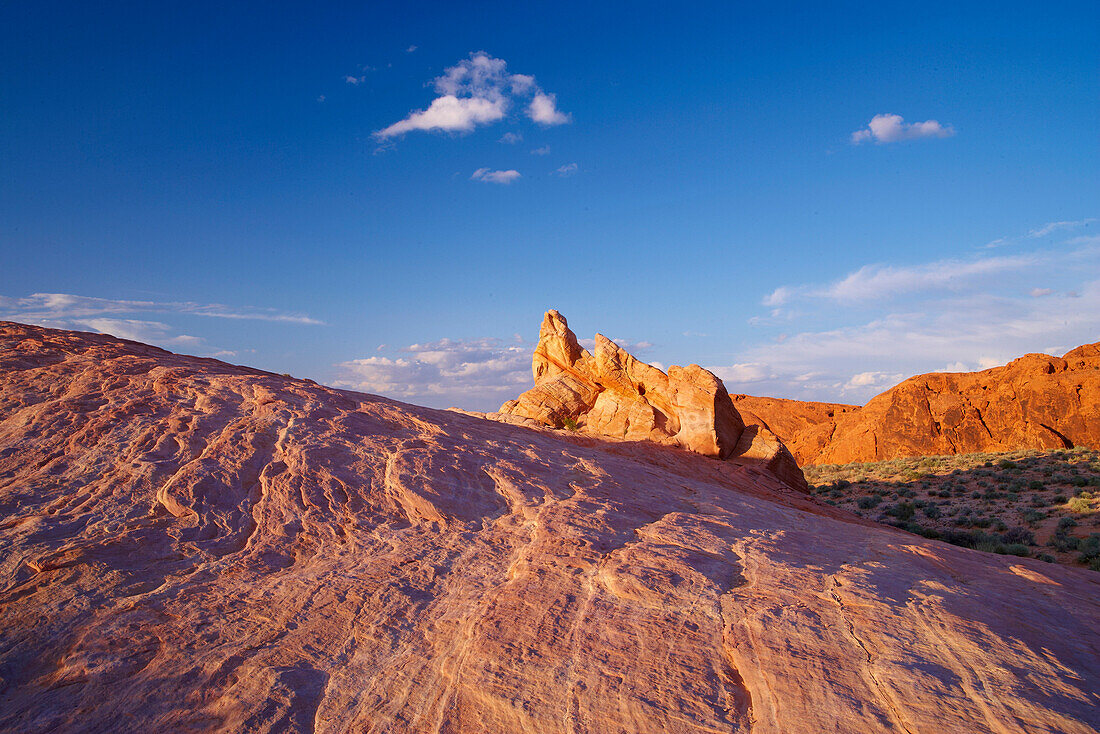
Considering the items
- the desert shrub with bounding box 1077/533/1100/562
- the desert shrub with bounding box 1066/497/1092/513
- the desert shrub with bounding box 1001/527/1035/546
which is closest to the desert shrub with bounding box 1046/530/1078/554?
the desert shrub with bounding box 1077/533/1100/562

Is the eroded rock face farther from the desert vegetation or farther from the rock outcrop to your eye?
the desert vegetation

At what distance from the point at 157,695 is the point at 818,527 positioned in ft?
29.7

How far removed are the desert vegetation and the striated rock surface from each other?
30.7ft

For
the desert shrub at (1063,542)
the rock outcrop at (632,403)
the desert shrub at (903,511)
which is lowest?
the desert shrub at (903,511)

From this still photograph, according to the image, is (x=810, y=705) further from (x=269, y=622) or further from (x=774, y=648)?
(x=269, y=622)

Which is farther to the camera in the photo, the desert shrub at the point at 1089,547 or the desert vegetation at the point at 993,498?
the desert vegetation at the point at 993,498

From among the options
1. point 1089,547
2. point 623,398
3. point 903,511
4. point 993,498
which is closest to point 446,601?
point 1089,547

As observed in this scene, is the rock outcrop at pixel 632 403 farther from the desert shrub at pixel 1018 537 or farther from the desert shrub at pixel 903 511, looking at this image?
the desert shrub at pixel 1018 537

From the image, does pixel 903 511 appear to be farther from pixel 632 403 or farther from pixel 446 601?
pixel 446 601

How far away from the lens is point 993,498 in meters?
22.0

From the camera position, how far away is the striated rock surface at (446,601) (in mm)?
4301

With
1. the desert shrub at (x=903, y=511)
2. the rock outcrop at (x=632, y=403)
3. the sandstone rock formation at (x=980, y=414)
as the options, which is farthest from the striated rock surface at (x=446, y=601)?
the sandstone rock formation at (x=980, y=414)

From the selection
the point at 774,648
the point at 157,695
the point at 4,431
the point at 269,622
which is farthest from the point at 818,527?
the point at 4,431

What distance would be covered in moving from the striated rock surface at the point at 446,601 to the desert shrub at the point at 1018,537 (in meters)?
9.60
